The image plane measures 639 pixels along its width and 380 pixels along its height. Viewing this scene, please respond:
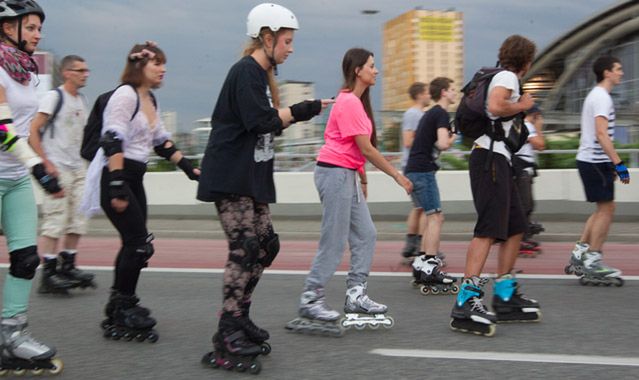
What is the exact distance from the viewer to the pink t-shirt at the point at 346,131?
16.9 feet

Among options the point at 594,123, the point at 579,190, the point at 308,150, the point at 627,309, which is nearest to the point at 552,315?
the point at 627,309

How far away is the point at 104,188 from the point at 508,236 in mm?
2715

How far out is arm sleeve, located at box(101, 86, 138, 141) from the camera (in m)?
4.82

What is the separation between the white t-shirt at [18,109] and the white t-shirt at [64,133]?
249 centimetres

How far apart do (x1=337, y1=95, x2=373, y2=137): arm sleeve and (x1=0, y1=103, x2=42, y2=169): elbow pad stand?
2008mm

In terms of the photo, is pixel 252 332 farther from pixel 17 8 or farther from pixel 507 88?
pixel 507 88

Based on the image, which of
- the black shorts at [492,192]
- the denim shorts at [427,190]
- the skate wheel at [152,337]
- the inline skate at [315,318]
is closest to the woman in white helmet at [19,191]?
the skate wheel at [152,337]

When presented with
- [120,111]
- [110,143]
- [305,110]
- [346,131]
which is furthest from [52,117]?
[305,110]

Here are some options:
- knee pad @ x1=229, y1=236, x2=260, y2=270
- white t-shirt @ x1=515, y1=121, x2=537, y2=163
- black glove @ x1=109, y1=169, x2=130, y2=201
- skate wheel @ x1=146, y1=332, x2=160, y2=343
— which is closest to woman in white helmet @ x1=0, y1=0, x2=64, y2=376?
black glove @ x1=109, y1=169, x2=130, y2=201

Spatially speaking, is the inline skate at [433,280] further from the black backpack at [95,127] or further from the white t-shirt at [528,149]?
the black backpack at [95,127]

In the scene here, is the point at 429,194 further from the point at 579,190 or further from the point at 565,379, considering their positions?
the point at 579,190

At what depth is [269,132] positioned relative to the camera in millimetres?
4117

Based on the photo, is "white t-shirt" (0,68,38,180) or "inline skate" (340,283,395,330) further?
"inline skate" (340,283,395,330)

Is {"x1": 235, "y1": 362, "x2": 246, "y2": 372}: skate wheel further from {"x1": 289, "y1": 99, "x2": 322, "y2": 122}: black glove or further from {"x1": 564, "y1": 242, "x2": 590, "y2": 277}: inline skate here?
{"x1": 564, "y1": 242, "x2": 590, "y2": 277}: inline skate
